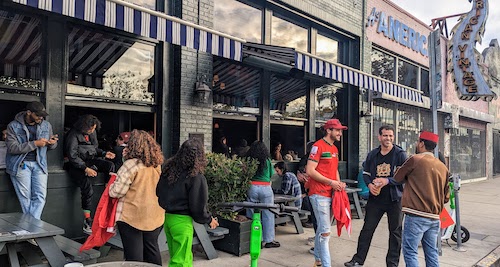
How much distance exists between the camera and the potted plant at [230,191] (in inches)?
217

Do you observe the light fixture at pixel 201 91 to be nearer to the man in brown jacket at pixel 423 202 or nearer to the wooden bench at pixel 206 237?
the wooden bench at pixel 206 237

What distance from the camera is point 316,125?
10.2m

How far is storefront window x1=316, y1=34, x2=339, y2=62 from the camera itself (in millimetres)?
10277

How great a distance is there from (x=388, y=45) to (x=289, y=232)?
7.99m

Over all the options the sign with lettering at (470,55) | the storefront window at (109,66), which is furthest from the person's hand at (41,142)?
the sign with lettering at (470,55)

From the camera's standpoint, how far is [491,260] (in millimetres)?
5777

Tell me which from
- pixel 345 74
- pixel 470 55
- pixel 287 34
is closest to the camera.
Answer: pixel 345 74

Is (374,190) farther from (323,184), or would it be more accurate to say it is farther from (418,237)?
(418,237)

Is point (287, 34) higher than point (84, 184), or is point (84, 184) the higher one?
point (287, 34)

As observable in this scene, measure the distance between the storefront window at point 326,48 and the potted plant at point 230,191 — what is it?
5.31 metres

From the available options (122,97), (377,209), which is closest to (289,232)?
(377,209)

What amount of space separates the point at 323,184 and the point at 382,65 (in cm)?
900

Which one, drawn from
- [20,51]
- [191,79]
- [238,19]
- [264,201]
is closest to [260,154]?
[264,201]

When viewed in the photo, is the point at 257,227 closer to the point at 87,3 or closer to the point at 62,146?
the point at 87,3
